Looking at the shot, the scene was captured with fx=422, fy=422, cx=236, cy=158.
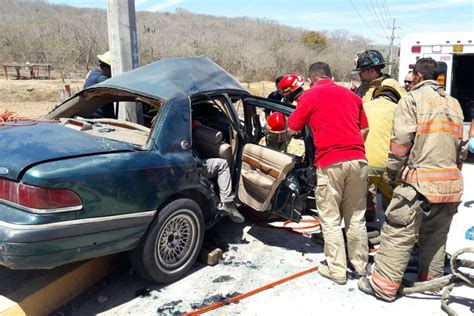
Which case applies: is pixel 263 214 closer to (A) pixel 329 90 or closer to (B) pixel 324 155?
(B) pixel 324 155

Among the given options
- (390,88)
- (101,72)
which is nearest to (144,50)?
(101,72)

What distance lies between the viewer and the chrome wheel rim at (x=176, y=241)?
358 cm

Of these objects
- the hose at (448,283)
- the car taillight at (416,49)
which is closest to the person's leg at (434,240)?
the hose at (448,283)

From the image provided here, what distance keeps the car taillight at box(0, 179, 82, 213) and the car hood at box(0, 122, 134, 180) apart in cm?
9

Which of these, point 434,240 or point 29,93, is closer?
point 434,240

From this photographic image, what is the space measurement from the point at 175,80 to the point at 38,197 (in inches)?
69.6

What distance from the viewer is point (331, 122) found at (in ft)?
12.5

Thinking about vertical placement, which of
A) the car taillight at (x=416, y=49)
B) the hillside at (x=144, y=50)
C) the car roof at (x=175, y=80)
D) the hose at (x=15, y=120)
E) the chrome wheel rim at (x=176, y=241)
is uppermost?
the hillside at (x=144, y=50)

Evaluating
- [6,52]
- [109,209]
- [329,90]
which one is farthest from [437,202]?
[6,52]

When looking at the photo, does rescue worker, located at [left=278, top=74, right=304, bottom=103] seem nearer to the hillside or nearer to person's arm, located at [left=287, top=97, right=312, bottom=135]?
person's arm, located at [left=287, top=97, right=312, bottom=135]

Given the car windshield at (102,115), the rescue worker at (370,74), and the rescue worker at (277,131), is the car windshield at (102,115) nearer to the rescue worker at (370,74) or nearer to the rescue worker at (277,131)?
the rescue worker at (277,131)

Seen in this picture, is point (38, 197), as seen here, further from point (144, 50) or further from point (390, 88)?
point (144, 50)

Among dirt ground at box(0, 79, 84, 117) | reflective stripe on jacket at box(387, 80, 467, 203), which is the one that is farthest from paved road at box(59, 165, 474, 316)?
dirt ground at box(0, 79, 84, 117)

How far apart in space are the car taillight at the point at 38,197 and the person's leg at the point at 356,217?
2.38 metres
